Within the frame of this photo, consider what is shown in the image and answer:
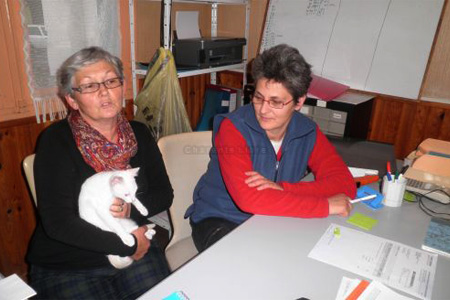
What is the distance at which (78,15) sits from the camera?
1.78 metres

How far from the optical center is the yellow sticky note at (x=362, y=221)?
46.0 inches

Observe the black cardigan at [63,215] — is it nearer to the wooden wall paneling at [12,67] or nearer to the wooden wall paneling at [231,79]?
the wooden wall paneling at [12,67]

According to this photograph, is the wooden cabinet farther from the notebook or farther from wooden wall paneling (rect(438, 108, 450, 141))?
the notebook

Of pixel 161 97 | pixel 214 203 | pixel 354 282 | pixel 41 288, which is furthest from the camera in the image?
pixel 161 97

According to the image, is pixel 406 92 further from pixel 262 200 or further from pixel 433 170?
pixel 262 200

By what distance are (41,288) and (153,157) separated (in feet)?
1.96

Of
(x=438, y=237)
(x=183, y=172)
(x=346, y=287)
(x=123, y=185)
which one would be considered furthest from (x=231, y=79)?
(x=346, y=287)

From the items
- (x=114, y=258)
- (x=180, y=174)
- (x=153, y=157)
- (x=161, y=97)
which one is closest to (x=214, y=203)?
(x=180, y=174)

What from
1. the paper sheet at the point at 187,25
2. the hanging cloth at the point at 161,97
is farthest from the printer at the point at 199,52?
the hanging cloth at the point at 161,97

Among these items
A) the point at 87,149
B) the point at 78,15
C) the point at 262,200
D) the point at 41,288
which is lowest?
the point at 41,288

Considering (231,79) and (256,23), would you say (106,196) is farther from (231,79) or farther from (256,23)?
(256,23)

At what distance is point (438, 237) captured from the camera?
3.66 feet

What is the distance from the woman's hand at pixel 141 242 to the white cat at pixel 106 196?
0.07 m

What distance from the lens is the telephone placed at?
1.39 metres
